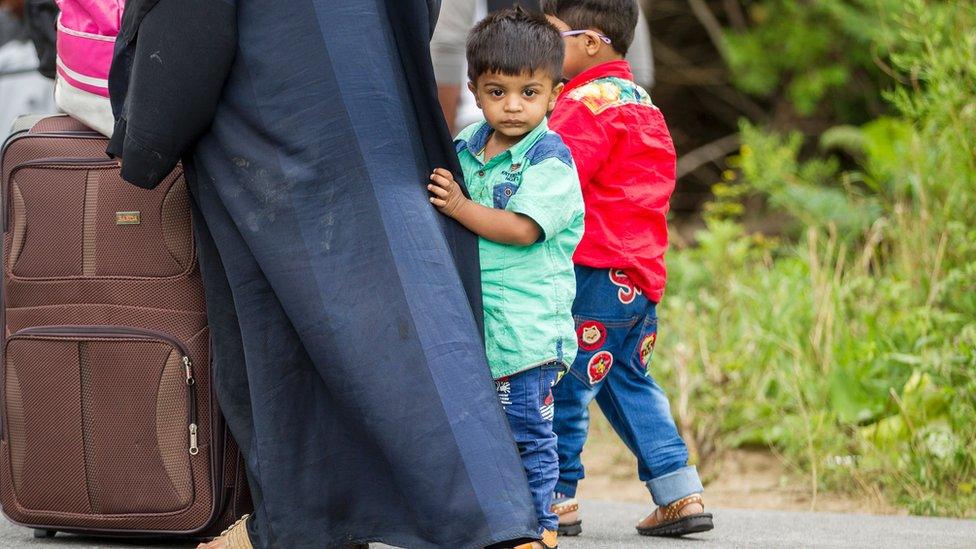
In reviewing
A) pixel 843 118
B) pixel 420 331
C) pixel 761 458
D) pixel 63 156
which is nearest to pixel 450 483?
pixel 420 331

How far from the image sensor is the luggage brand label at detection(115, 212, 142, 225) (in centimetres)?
294

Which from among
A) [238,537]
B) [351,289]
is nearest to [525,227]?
[351,289]

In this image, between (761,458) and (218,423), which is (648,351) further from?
(761,458)

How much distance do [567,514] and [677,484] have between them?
29 centimetres

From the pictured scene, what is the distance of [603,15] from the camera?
314cm

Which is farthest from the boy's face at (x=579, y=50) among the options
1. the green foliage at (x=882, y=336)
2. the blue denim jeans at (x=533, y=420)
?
the green foliage at (x=882, y=336)

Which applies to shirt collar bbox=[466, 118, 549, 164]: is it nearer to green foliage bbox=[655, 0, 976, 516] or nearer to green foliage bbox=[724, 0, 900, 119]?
green foliage bbox=[655, 0, 976, 516]

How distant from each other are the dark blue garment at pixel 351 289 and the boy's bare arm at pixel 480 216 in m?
0.03

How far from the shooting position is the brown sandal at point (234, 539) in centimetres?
273

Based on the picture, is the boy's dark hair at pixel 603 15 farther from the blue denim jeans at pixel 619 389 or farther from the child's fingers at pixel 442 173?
the child's fingers at pixel 442 173

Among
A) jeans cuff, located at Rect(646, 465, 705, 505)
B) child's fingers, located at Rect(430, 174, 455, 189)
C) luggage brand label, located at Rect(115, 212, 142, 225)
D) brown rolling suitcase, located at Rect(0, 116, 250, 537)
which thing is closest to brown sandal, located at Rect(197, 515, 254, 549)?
brown rolling suitcase, located at Rect(0, 116, 250, 537)

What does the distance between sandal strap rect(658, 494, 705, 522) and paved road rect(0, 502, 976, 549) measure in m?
0.06

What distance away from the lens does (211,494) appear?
9.62ft

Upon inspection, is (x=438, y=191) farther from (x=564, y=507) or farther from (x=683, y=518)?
(x=683, y=518)
